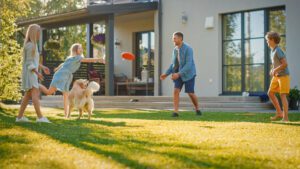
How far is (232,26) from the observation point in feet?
44.8

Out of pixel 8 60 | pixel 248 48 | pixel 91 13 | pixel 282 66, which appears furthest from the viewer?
pixel 91 13

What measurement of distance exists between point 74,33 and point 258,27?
925 inches

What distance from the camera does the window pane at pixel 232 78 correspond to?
13493mm

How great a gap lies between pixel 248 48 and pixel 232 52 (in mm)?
549

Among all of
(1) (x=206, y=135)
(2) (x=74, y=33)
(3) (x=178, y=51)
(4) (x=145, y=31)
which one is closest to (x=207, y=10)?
(4) (x=145, y=31)

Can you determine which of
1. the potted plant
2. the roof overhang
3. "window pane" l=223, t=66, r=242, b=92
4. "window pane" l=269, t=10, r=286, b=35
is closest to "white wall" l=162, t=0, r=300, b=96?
"window pane" l=223, t=66, r=242, b=92

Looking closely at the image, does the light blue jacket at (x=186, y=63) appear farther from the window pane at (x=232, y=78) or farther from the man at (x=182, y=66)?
the window pane at (x=232, y=78)

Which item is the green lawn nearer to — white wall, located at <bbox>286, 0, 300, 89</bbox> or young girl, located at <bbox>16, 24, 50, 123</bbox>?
young girl, located at <bbox>16, 24, 50, 123</bbox>

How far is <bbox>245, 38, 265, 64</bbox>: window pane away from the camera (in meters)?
13.0

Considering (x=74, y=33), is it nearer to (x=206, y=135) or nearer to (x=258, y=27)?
(x=258, y=27)

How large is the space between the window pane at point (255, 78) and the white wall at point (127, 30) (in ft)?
16.6

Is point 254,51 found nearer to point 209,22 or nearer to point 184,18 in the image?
point 209,22

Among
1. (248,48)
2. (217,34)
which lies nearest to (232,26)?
(217,34)

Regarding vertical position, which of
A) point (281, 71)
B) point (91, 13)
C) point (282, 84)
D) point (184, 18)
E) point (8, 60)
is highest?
point (91, 13)
